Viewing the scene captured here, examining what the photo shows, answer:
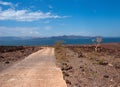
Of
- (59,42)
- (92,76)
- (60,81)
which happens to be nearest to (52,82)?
(60,81)

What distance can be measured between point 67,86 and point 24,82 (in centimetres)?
243

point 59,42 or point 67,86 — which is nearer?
point 67,86

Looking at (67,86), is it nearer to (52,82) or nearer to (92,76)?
(52,82)

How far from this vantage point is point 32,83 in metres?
→ 15.8

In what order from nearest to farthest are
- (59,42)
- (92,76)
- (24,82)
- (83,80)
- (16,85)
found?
(16,85) < (24,82) < (83,80) < (92,76) < (59,42)

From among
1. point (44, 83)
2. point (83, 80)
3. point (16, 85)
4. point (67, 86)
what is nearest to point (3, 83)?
point (16, 85)

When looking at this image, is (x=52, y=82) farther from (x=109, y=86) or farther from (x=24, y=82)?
(x=109, y=86)

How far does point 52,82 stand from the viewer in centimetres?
1636

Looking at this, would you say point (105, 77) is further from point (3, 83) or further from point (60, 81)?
point (3, 83)

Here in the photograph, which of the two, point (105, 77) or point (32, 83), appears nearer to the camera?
point (32, 83)

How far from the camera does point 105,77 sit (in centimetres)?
1875

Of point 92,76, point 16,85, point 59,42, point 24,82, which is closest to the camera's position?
point 16,85

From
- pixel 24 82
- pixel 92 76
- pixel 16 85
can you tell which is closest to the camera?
pixel 16 85

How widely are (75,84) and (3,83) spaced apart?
13.1 feet
